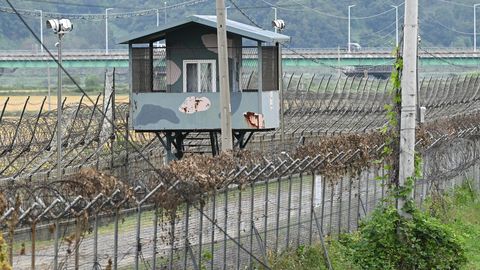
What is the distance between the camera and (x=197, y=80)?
32.3 metres

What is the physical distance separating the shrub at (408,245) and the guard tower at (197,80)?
473 inches

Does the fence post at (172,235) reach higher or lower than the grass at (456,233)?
higher

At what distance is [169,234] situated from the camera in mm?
16422

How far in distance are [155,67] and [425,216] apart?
14040 millimetres

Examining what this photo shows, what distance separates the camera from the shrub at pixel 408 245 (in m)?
19.6

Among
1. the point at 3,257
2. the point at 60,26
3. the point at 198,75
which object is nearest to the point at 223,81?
the point at 60,26

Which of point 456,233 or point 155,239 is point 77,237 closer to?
point 155,239

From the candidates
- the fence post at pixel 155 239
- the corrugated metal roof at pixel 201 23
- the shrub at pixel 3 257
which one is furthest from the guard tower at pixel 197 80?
the shrub at pixel 3 257

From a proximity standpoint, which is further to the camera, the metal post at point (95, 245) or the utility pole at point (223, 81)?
the utility pole at point (223, 81)

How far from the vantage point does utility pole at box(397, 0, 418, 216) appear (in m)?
19.6

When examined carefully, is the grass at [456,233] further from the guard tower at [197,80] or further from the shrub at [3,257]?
the shrub at [3,257]

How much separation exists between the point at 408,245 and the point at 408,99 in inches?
85.5

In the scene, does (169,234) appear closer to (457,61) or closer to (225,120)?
(225,120)

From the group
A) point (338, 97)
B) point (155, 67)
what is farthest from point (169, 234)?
point (338, 97)
